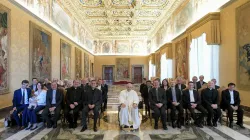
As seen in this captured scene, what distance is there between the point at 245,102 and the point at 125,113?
433 cm

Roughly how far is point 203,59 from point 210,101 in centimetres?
444

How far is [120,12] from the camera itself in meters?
15.8

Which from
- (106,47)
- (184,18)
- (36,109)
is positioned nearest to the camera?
(36,109)

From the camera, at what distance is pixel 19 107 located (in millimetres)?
5891

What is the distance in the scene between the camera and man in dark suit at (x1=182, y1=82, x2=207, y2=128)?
5887 mm

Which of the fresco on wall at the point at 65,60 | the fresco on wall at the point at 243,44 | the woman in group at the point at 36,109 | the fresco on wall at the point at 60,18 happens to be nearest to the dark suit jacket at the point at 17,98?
the woman in group at the point at 36,109

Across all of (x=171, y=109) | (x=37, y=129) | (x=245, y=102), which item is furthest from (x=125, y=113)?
(x=245, y=102)

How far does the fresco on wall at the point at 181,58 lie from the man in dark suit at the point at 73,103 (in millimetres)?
7724

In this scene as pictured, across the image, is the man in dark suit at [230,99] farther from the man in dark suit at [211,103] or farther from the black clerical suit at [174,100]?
the black clerical suit at [174,100]

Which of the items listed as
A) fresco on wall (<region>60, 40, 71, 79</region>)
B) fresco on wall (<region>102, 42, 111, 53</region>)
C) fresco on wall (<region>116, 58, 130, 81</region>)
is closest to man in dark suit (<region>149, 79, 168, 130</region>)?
fresco on wall (<region>60, 40, 71, 79</region>)

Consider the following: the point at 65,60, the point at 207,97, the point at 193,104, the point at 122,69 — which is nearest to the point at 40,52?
the point at 65,60

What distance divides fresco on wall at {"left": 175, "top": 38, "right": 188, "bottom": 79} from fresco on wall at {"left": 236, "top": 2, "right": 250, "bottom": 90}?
4.91 m

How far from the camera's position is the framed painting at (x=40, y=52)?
28.5 feet

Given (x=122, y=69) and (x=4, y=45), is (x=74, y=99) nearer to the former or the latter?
(x=4, y=45)
